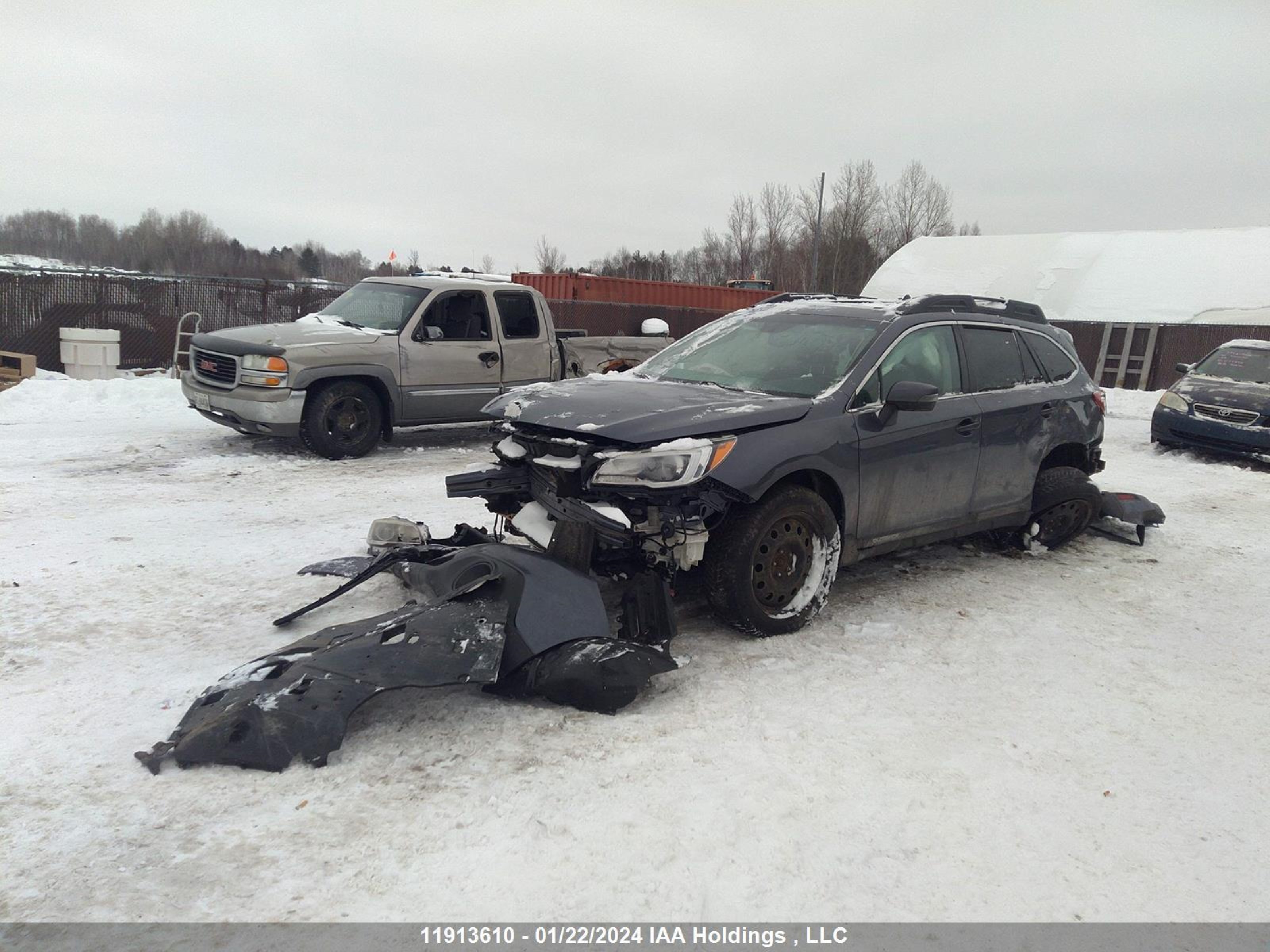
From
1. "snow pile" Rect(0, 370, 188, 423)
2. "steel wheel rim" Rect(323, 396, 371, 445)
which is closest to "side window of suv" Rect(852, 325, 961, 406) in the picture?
"steel wheel rim" Rect(323, 396, 371, 445)

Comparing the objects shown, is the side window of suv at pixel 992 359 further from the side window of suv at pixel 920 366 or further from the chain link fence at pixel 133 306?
the chain link fence at pixel 133 306

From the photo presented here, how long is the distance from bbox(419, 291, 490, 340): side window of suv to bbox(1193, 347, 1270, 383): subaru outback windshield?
33.6 feet

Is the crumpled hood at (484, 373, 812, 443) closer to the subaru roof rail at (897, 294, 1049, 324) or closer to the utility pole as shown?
the subaru roof rail at (897, 294, 1049, 324)

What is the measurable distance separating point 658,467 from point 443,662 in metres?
1.36

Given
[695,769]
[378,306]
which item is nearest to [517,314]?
[378,306]

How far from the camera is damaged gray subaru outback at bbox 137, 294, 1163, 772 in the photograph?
3615 mm

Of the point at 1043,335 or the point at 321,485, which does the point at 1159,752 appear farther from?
the point at 321,485

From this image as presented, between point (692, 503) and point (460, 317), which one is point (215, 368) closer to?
point (460, 317)

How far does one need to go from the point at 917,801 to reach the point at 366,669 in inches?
86.2

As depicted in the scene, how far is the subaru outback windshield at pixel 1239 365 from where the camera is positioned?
12117 millimetres

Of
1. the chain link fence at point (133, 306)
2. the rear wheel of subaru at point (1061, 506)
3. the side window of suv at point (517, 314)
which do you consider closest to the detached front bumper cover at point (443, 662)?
the rear wheel of subaru at point (1061, 506)

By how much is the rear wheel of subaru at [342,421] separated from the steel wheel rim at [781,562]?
620cm

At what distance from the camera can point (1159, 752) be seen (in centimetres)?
380

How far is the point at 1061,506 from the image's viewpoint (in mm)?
6559
